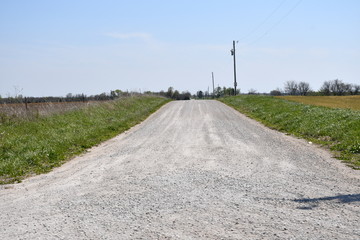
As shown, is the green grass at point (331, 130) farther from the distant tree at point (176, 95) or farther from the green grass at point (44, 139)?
the distant tree at point (176, 95)

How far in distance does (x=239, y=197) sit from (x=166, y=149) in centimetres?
602

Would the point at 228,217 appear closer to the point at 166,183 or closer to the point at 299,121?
the point at 166,183

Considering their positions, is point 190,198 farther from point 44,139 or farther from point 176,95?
point 176,95

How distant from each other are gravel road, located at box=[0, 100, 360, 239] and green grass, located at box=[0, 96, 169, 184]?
0.86m

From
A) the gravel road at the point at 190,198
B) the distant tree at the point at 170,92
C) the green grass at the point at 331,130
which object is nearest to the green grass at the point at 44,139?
the gravel road at the point at 190,198

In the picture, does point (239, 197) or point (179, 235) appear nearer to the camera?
point (179, 235)

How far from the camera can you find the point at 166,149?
12.2 metres

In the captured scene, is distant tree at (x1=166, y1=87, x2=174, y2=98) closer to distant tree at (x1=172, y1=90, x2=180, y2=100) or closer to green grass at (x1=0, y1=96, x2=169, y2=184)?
distant tree at (x1=172, y1=90, x2=180, y2=100)

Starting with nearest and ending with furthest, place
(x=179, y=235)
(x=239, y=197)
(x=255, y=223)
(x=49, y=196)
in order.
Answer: (x=179, y=235) < (x=255, y=223) < (x=239, y=197) < (x=49, y=196)

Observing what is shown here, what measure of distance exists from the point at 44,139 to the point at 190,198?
9.68 m

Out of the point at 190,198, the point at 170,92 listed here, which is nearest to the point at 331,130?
the point at 190,198

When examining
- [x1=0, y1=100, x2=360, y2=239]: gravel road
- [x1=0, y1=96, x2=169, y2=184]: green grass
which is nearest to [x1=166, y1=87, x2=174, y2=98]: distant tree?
[x1=0, y1=96, x2=169, y2=184]: green grass

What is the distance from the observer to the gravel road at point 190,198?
4934 mm

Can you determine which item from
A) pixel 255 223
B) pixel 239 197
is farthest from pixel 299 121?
pixel 255 223
